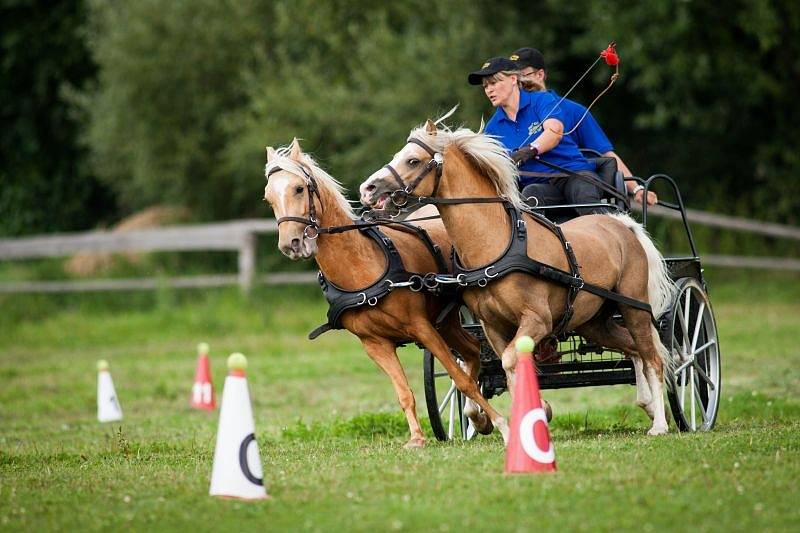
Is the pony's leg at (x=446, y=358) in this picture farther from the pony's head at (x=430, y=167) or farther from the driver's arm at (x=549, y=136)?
the driver's arm at (x=549, y=136)

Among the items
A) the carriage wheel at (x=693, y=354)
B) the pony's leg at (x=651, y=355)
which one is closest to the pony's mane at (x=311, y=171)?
the pony's leg at (x=651, y=355)

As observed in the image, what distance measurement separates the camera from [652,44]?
20219 millimetres

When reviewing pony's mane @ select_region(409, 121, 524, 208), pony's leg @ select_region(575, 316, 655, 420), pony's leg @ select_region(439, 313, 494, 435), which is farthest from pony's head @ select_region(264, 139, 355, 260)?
pony's leg @ select_region(575, 316, 655, 420)

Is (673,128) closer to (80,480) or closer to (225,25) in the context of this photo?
(225,25)

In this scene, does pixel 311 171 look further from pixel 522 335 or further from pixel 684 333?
pixel 684 333

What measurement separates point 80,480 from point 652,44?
51.0 feet

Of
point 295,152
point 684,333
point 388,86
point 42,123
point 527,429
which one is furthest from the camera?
point 42,123

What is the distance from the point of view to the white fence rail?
1928 cm

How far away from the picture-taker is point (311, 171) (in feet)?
25.5

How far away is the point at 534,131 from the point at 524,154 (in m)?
0.35

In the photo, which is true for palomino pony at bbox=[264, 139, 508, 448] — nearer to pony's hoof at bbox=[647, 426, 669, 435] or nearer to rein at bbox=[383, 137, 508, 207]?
rein at bbox=[383, 137, 508, 207]

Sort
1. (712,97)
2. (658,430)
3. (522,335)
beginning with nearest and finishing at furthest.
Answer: (522,335)
(658,430)
(712,97)

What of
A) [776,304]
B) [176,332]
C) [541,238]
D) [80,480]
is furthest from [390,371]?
[776,304]

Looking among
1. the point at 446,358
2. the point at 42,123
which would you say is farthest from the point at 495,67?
the point at 42,123
